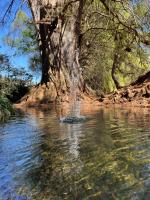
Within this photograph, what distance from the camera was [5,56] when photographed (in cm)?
2006

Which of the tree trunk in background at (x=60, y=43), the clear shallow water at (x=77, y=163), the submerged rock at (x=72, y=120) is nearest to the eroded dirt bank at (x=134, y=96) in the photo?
the tree trunk in background at (x=60, y=43)

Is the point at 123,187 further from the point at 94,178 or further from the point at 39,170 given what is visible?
the point at 39,170

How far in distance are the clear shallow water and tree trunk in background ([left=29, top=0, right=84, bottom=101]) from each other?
36.1 ft

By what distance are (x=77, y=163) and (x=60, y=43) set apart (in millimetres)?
14954

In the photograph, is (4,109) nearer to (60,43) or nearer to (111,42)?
(60,43)

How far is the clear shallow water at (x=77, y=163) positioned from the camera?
436 cm

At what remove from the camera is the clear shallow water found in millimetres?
4363

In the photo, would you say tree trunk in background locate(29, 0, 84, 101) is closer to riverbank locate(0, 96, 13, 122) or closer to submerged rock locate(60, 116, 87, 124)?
riverbank locate(0, 96, 13, 122)

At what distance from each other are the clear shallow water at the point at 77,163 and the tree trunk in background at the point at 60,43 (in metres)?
11.0

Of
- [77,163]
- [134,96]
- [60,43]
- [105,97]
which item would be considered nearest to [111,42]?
[60,43]

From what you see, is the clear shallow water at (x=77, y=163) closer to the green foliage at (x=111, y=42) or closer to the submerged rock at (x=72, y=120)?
the submerged rock at (x=72, y=120)

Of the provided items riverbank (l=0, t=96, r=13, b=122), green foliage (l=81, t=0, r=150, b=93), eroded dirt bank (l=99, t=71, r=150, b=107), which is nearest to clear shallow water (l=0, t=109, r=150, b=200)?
riverbank (l=0, t=96, r=13, b=122)

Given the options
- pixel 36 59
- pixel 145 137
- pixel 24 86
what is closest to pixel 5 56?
pixel 24 86

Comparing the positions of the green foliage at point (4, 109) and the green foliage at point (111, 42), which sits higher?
the green foliage at point (111, 42)
